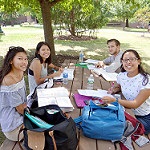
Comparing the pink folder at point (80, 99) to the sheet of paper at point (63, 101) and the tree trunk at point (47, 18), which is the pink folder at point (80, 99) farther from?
the tree trunk at point (47, 18)

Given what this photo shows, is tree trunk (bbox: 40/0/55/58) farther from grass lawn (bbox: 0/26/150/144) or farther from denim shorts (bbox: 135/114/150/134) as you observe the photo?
denim shorts (bbox: 135/114/150/134)

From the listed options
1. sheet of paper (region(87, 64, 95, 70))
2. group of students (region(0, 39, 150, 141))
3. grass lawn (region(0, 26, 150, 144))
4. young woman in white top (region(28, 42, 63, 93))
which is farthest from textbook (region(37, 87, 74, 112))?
sheet of paper (region(87, 64, 95, 70))

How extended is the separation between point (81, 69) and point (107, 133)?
2.38 m

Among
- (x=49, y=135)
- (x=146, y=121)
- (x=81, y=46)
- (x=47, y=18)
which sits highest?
(x=47, y=18)

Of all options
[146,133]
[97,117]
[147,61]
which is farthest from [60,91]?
[147,61]

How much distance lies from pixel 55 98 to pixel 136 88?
95cm

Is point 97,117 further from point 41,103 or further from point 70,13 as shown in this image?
point 70,13

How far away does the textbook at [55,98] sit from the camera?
2.23m

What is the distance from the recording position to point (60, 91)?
2.66 meters

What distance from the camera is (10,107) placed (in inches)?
82.9

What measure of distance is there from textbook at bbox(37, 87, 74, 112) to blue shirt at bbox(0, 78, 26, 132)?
246 millimetres

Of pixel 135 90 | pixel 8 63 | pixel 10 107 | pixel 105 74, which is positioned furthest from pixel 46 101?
pixel 105 74

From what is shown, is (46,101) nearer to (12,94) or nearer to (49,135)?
(12,94)

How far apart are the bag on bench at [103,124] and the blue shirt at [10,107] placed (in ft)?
2.12
